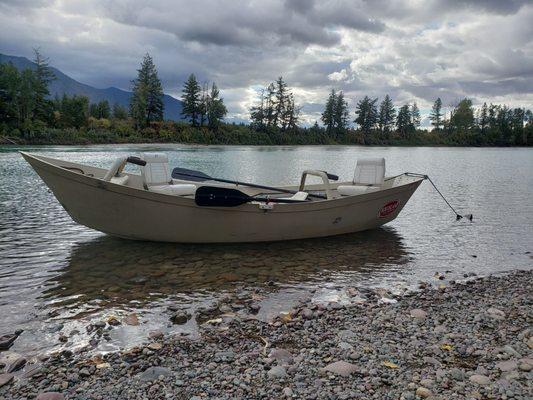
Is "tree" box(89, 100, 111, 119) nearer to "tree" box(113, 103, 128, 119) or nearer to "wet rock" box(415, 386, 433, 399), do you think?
"tree" box(113, 103, 128, 119)

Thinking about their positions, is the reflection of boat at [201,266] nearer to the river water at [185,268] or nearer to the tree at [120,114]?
the river water at [185,268]

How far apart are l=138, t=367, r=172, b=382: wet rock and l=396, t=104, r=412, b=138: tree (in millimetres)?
140392

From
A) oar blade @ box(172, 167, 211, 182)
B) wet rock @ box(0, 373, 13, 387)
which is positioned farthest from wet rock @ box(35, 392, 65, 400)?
oar blade @ box(172, 167, 211, 182)

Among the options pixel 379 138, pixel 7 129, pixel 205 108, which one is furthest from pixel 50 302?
pixel 379 138

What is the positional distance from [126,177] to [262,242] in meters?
3.94

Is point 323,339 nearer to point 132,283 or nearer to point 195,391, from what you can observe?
point 195,391

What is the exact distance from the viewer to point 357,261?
947 centimetres

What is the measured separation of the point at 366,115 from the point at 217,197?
12839 centimetres

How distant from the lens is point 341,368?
423 centimetres

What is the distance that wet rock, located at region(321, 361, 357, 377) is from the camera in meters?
4.16

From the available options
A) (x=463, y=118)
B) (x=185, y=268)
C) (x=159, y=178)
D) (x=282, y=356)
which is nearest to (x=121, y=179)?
(x=159, y=178)

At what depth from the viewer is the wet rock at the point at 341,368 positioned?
4.16 metres

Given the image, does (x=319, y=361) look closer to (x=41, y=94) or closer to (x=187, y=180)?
(x=187, y=180)

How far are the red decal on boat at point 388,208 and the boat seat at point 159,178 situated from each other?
5.47 meters
